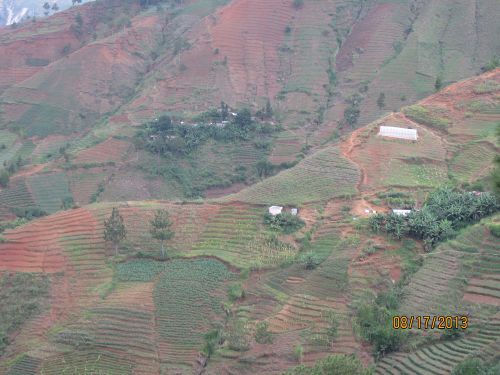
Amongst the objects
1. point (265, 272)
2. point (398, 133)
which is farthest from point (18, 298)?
point (398, 133)

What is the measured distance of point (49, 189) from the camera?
166ft

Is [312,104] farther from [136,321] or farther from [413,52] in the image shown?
[136,321]

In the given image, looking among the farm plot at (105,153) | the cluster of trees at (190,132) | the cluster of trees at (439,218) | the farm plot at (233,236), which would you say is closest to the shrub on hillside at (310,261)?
the farm plot at (233,236)

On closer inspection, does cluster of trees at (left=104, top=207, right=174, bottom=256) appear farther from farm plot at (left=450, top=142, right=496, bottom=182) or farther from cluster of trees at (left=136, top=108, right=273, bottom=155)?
cluster of trees at (left=136, top=108, right=273, bottom=155)

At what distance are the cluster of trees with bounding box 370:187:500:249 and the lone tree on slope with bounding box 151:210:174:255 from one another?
34.5ft

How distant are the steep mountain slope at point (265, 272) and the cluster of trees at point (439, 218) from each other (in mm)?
565

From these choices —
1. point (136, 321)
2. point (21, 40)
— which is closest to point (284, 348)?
point (136, 321)

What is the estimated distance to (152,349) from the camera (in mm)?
28359

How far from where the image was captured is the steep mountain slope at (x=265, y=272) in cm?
2647

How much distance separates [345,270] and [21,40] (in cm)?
5628

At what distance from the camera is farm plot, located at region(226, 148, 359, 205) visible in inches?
1436

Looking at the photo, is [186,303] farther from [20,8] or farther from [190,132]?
[20,8]

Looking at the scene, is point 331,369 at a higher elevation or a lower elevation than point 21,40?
lower

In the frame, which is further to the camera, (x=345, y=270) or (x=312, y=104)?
(x=312, y=104)
